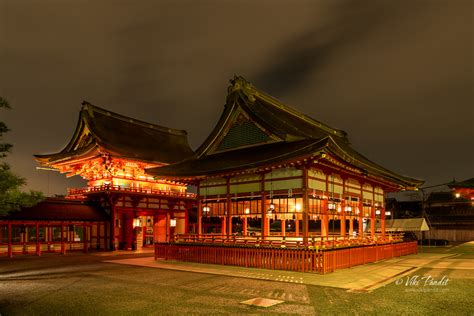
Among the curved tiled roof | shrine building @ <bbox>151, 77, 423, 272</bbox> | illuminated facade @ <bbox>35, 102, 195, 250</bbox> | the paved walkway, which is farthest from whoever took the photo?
the curved tiled roof

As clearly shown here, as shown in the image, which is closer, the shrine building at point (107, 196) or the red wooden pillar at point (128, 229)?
the shrine building at point (107, 196)

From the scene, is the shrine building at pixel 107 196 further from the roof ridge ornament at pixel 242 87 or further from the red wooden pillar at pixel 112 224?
the roof ridge ornament at pixel 242 87

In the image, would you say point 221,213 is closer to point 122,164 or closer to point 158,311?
point 158,311

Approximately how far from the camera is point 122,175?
132 feet

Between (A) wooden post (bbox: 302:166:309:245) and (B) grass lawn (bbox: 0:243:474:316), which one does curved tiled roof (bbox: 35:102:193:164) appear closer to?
(B) grass lawn (bbox: 0:243:474:316)

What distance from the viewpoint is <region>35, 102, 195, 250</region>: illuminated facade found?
38.0 metres

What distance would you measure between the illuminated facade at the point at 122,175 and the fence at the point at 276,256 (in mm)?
12924

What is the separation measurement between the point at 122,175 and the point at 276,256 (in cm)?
2382

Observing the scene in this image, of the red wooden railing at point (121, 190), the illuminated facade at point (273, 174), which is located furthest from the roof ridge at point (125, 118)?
the illuminated facade at point (273, 174)

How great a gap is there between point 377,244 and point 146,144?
2814cm

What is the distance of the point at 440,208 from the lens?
2773 inches

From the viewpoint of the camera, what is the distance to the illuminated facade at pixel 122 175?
3804cm

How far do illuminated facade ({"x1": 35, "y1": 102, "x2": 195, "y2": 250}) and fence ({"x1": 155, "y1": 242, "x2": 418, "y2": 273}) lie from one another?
12924 mm

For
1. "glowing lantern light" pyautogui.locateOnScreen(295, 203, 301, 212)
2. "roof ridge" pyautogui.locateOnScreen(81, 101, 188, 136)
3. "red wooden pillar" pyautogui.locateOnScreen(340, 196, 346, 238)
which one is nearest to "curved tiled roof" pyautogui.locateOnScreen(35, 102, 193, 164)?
"roof ridge" pyautogui.locateOnScreen(81, 101, 188, 136)
